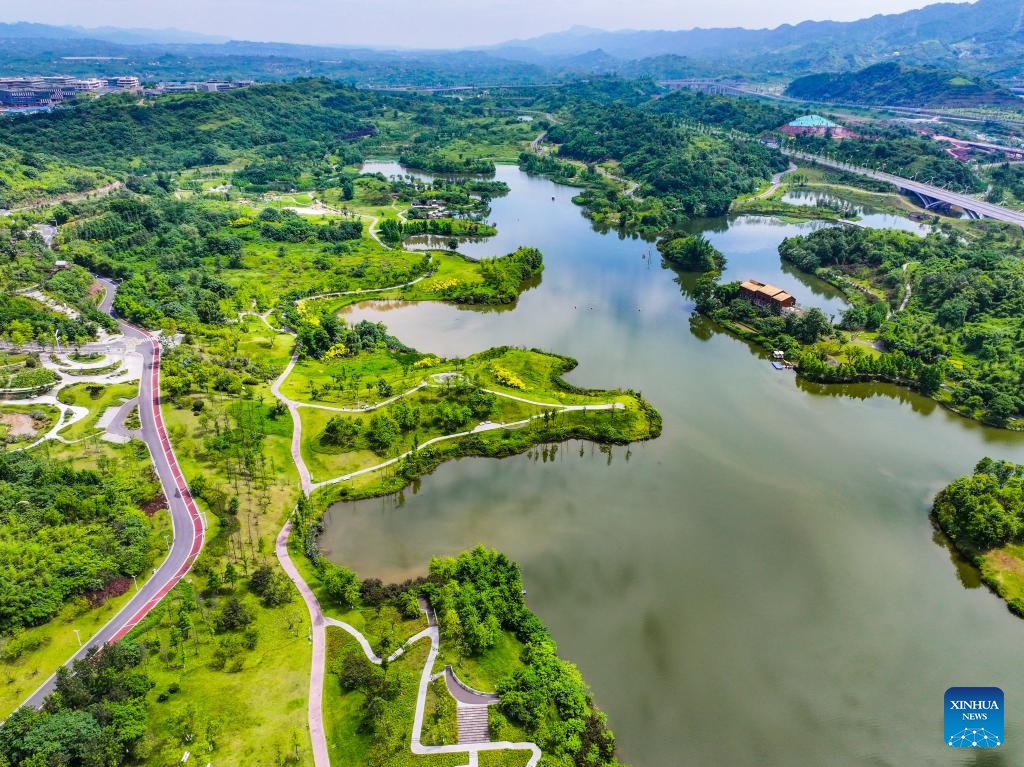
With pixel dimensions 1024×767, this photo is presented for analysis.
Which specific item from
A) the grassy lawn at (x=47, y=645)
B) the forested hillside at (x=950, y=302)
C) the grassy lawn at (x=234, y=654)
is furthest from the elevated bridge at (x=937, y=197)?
the grassy lawn at (x=47, y=645)

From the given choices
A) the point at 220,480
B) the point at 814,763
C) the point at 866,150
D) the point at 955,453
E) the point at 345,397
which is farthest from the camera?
the point at 866,150

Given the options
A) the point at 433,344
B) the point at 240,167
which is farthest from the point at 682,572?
the point at 240,167

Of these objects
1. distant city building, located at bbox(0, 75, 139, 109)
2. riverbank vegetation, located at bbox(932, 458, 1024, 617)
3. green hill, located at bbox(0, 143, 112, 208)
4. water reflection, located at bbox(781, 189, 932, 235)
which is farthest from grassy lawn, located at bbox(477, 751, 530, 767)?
distant city building, located at bbox(0, 75, 139, 109)

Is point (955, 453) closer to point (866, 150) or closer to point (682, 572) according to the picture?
point (682, 572)

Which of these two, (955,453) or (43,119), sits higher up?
(43,119)

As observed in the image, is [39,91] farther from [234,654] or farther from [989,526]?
[989,526]

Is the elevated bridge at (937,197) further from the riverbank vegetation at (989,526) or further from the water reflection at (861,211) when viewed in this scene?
the riverbank vegetation at (989,526)

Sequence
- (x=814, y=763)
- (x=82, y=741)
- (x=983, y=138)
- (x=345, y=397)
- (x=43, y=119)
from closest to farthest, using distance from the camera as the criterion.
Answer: (x=82, y=741) < (x=814, y=763) < (x=345, y=397) < (x=43, y=119) < (x=983, y=138)

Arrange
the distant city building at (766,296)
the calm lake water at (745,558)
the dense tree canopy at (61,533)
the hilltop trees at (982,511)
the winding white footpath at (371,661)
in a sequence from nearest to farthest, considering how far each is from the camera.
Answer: the winding white footpath at (371,661), the calm lake water at (745,558), the dense tree canopy at (61,533), the hilltop trees at (982,511), the distant city building at (766,296)
